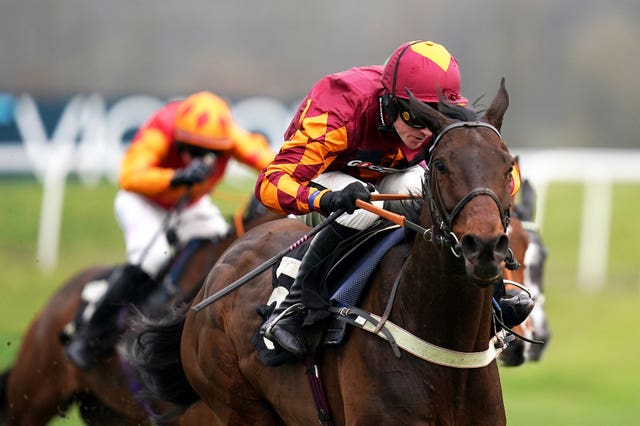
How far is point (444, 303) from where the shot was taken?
13.3 feet

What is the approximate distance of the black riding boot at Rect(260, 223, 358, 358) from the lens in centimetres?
450

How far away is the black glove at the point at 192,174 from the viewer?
7.48m

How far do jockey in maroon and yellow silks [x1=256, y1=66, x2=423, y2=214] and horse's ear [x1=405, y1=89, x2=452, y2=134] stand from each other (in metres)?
0.42

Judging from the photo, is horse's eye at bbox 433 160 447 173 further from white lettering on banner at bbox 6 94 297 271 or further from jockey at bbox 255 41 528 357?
white lettering on banner at bbox 6 94 297 271

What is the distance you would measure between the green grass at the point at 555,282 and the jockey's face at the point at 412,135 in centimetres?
661

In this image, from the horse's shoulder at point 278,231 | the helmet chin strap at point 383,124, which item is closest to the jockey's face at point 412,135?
the helmet chin strap at point 383,124

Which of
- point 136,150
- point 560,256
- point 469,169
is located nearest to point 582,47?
point 560,256

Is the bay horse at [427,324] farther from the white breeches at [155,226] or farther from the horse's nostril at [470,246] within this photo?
the white breeches at [155,226]

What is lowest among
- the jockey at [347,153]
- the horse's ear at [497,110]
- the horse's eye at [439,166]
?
the jockey at [347,153]

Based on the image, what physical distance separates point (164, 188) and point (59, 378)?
4.51 ft

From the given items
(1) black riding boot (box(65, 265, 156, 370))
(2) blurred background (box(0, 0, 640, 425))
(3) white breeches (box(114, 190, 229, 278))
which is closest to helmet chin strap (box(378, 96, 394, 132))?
(3) white breeches (box(114, 190, 229, 278))

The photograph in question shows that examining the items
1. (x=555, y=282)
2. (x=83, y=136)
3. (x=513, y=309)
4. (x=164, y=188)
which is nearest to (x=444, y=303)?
(x=513, y=309)

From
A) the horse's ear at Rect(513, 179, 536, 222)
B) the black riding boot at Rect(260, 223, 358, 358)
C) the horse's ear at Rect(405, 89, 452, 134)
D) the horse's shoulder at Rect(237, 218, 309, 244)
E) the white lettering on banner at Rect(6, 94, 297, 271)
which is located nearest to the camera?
the horse's ear at Rect(405, 89, 452, 134)

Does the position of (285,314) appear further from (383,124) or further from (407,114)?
(407,114)
